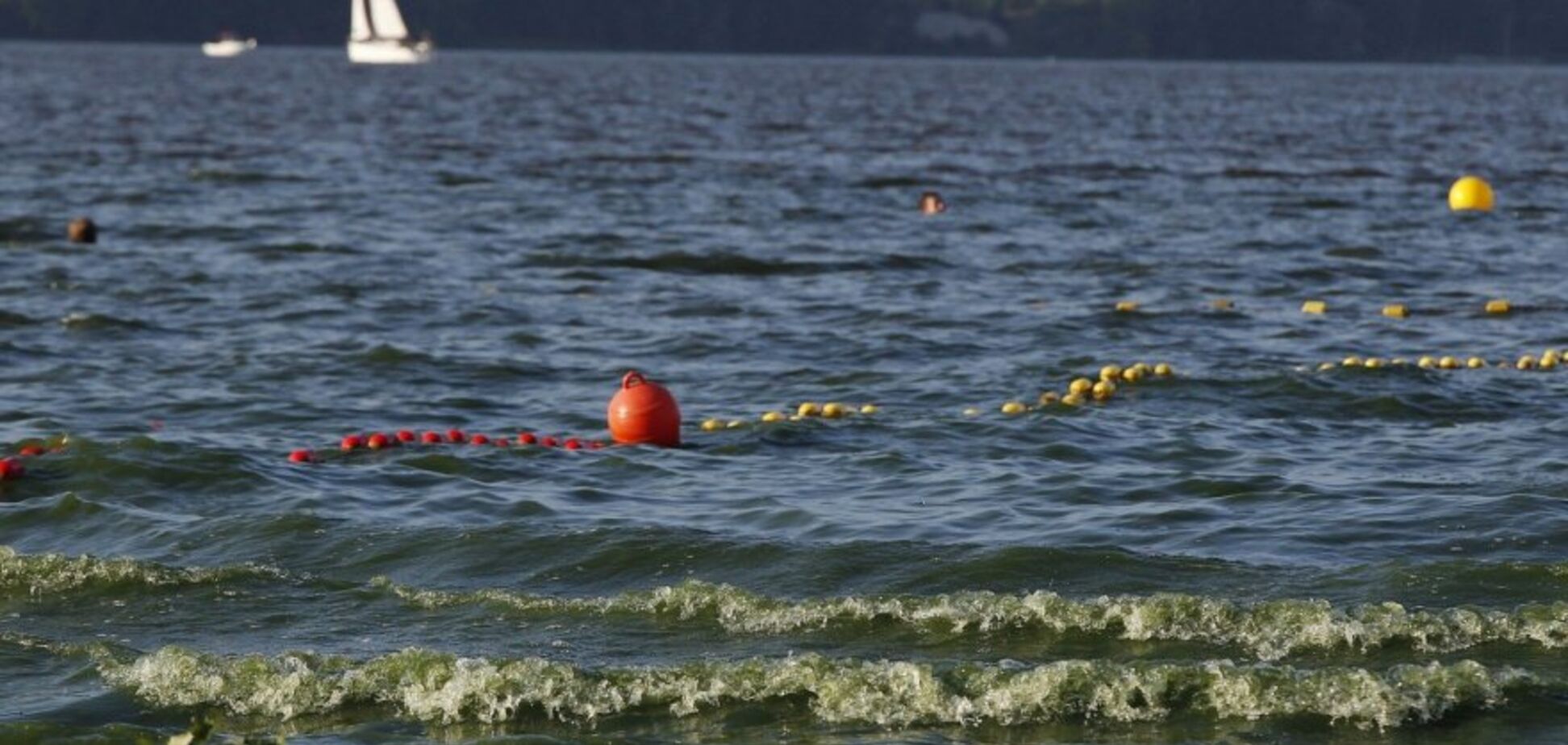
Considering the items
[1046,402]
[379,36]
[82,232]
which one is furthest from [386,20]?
[1046,402]

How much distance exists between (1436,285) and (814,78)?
111967mm

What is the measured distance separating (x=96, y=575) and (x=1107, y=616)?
21.0 ft

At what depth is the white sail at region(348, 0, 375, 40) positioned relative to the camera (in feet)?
577

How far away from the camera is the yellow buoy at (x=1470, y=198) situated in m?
42.7

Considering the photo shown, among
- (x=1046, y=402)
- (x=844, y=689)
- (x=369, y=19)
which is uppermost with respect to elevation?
(x=369, y=19)

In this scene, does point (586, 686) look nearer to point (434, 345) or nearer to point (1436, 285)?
point (434, 345)

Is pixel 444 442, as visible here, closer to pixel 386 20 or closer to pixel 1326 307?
pixel 1326 307

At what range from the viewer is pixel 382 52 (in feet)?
575

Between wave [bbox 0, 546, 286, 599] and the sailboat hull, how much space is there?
160927 mm

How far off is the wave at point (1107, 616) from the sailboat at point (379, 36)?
6415 inches

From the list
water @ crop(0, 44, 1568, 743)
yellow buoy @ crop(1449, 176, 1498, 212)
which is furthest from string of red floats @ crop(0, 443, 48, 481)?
yellow buoy @ crop(1449, 176, 1498, 212)

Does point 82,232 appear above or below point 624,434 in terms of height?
above

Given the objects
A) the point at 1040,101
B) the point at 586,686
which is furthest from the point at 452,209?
the point at 1040,101

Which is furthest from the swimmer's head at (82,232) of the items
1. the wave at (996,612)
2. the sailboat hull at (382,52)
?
the sailboat hull at (382,52)
